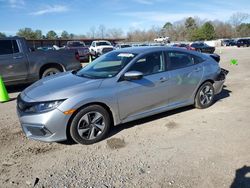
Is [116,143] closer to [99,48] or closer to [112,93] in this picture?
[112,93]

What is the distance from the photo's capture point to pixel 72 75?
500 centimetres

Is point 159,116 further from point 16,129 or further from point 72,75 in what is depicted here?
point 16,129

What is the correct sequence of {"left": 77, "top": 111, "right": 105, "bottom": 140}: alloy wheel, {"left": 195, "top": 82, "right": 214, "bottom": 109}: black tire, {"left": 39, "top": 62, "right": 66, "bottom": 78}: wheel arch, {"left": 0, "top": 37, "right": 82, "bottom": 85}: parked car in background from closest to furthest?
{"left": 77, "top": 111, "right": 105, "bottom": 140}: alloy wheel → {"left": 195, "top": 82, "right": 214, "bottom": 109}: black tire → {"left": 0, "top": 37, "right": 82, "bottom": 85}: parked car in background → {"left": 39, "top": 62, "right": 66, "bottom": 78}: wheel arch

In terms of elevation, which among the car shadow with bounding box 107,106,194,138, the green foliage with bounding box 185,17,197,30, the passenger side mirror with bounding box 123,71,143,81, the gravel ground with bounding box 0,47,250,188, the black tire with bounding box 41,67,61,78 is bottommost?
the gravel ground with bounding box 0,47,250,188

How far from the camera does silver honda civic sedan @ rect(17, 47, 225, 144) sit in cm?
394

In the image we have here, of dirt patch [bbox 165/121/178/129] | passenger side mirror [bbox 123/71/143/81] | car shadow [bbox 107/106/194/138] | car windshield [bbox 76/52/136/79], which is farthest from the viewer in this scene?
dirt patch [bbox 165/121/178/129]

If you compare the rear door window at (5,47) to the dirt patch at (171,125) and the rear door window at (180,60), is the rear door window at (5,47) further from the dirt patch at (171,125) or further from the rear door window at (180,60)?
the dirt patch at (171,125)

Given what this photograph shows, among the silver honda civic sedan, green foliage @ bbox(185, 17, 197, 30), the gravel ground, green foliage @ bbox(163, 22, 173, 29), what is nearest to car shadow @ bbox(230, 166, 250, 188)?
the gravel ground

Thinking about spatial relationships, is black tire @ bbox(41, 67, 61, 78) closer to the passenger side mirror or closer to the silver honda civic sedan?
the silver honda civic sedan

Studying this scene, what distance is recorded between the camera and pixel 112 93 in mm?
4309

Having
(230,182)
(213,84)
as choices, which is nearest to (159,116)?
(213,84)

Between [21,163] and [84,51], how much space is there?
1926cm

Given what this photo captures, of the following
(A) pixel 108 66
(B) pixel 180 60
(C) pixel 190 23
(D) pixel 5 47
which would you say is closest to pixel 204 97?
(B) pixel 180 60

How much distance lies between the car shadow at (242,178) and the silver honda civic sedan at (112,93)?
198 centimetres
